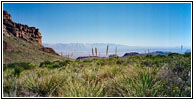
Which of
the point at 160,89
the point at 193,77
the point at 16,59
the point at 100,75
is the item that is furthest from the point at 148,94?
the point at 16,59

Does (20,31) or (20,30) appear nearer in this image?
(20,31)

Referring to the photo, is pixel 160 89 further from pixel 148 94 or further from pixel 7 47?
pixel 7 47

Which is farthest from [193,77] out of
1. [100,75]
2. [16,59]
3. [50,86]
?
[16,59]

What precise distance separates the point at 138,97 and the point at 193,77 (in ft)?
5.00

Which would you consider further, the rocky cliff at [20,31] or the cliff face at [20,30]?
the cliff face at [20,30]

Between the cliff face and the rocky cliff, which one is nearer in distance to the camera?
the rocky cliff

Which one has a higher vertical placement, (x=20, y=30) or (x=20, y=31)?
(x=20, y=30)

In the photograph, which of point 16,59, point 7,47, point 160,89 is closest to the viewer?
point 160,89

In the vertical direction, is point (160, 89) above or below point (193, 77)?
below

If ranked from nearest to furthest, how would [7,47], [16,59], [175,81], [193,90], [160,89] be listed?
1. [193,90]
2. [160,89]
3. [175,81]
4. [16,59]
5. [7,47]

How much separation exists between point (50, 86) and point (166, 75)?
2.97 m

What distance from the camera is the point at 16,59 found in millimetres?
52969

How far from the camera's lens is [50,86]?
430cm

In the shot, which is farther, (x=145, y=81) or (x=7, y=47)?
(x=7, y=47)
